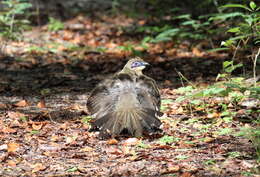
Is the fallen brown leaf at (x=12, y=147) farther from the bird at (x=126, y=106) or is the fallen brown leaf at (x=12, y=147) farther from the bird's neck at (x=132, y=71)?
the bird's neck at (x=132, y=71)

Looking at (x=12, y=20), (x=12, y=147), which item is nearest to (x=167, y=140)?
(x=12, y=147)

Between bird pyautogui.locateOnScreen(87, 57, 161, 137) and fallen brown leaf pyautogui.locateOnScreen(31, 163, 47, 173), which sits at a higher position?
bird pyautogui.locateOnScreen(87, 57, 161, 137)

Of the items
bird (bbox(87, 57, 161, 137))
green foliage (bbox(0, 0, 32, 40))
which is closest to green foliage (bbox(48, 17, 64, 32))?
green foliage (bbox(0, 0, 32, 40))

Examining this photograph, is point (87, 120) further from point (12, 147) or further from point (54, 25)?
point (54, 25)

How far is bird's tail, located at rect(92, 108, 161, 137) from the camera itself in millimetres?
5121

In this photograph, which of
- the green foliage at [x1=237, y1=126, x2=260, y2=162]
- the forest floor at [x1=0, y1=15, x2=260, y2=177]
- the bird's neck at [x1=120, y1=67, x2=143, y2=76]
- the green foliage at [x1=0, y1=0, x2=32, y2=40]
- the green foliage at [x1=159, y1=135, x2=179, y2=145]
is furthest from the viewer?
the green foliage at [x1=0, y1=0, x2=32, y2=40]

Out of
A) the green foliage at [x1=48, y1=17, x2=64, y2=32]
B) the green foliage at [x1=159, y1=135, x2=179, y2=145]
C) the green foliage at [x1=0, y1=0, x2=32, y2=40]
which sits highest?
the green foliage at [x1=0, y1=0, x2=32, y2=40]

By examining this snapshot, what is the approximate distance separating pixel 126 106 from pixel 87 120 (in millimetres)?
1100

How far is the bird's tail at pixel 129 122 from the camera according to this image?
5121mm

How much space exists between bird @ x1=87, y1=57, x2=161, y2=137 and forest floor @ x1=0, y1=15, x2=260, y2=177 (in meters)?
0.14

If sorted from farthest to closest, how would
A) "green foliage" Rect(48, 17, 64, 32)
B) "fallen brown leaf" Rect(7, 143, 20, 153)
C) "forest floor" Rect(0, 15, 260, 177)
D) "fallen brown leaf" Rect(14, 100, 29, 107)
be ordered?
"green foliage" Rect(48, 17, 64, 32), "fallen brown leaf" Rect(14, 100, 29, 107), "fallen brown leaf" Rect(7, 143, 20, 153), "forest floor" Rect(0, 15, 260, 177)

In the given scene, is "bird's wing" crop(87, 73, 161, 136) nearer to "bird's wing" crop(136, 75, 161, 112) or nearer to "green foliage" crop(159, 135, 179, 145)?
"bird's wing" crop(136, 75, 161, 112)

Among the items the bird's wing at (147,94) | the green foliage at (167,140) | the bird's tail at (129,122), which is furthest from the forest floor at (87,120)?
the bird's wing at (147,94)

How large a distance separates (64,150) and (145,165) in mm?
1050
